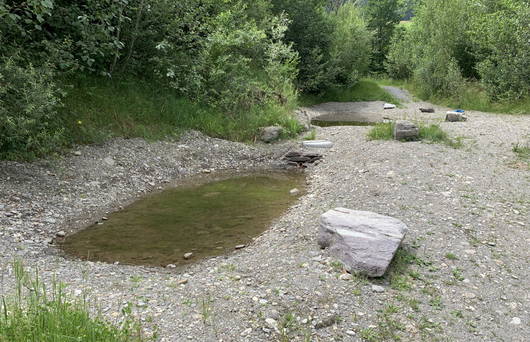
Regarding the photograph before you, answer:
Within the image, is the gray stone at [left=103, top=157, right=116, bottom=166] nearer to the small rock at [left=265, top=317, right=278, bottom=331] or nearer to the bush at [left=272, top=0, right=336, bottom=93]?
the small rock at [left=265, top=317, right=278, bottom=331]

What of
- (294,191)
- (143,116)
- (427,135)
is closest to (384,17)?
(427,135)

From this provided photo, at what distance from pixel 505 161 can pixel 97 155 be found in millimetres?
11422

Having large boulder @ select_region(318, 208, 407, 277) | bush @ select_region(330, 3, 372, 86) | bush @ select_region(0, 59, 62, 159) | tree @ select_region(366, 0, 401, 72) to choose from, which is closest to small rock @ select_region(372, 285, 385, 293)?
large boulder @ select_region(318, 208, 407, 277)

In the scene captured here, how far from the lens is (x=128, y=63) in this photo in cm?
1441

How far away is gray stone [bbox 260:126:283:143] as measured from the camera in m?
16.0

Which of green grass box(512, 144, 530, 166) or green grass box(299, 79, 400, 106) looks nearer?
green grass box(512, 144, 530, 166)

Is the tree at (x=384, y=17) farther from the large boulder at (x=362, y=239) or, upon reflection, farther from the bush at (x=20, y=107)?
the large boulder at (x=362, y=239)

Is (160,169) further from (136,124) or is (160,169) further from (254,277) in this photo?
(254,277)

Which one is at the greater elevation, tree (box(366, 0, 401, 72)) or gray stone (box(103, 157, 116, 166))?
tree (box(366, 0, 401, 72))

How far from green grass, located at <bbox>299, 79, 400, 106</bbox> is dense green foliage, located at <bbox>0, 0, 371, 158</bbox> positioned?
9.28 meters

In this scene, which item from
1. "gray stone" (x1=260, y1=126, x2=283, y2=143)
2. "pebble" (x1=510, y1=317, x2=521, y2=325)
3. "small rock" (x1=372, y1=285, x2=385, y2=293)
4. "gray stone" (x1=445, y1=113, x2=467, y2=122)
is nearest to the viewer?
"pebble" (x1=510, y1=317, x2=521, y2=325)

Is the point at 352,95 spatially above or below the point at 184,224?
above

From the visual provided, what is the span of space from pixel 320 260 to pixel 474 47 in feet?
83.0

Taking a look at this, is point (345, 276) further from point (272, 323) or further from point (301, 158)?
point (301, 158)
